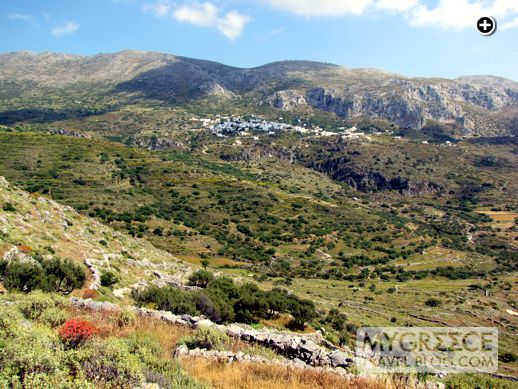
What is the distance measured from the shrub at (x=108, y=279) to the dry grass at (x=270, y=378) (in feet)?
50.4

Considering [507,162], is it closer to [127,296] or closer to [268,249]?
[268,249]

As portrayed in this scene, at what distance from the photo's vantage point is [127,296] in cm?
2191

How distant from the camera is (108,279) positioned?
22375mm

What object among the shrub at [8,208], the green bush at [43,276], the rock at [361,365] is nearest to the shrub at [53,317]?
the green bush at [43,276]

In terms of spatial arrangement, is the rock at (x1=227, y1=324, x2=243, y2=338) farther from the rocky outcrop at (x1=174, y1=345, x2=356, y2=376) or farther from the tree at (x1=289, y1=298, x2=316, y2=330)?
the tree at (x1=289, y1=298, x2=316, y2=330)

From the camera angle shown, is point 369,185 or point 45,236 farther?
point 369,185

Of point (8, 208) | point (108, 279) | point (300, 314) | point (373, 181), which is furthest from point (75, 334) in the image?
point (373, 181)

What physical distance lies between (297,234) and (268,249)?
15.1 metres

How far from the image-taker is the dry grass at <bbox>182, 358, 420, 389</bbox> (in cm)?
753

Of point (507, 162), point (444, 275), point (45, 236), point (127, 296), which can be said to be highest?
point (507, 162)

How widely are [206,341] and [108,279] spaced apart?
14338 mm

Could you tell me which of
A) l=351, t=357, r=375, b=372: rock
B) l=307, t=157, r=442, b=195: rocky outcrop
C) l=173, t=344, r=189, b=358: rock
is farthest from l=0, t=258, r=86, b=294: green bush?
l=307, t=157, r=442, b=195: rocky outcrop

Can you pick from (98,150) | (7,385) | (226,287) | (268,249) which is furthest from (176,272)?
(98,150)

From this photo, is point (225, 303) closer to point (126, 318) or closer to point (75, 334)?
point (126, 318)
